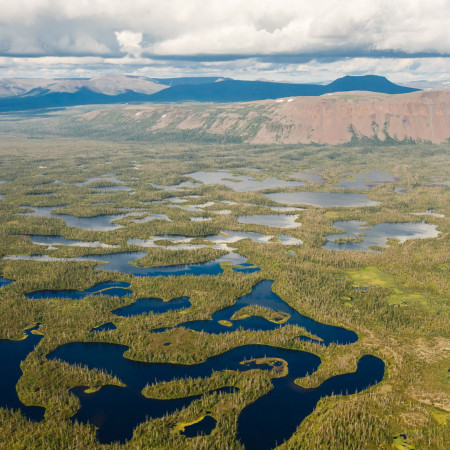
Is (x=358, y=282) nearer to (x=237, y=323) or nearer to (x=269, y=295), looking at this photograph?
(x=269, y=295)

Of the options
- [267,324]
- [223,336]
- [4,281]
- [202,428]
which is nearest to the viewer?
[202,428]

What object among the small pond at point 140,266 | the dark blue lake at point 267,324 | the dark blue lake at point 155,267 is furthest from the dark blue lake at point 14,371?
the small pond at point 140,266

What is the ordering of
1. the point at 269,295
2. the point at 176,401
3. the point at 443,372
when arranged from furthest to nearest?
the point at 269,295
the point at 443,372
the point at 176,401

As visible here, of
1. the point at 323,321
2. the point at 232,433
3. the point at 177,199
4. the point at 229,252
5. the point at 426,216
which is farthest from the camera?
the point at 177,199

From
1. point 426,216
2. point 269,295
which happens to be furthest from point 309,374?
point 426,216

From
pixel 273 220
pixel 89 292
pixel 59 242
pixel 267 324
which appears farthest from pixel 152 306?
pixel 273 220

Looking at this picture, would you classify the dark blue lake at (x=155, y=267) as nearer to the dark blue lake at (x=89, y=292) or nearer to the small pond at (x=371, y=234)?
the dark blue lake at (x=89, y=292)

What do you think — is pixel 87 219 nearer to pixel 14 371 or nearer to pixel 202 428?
pixel 14 371

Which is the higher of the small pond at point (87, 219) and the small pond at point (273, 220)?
the small pond at point (87, 219)
